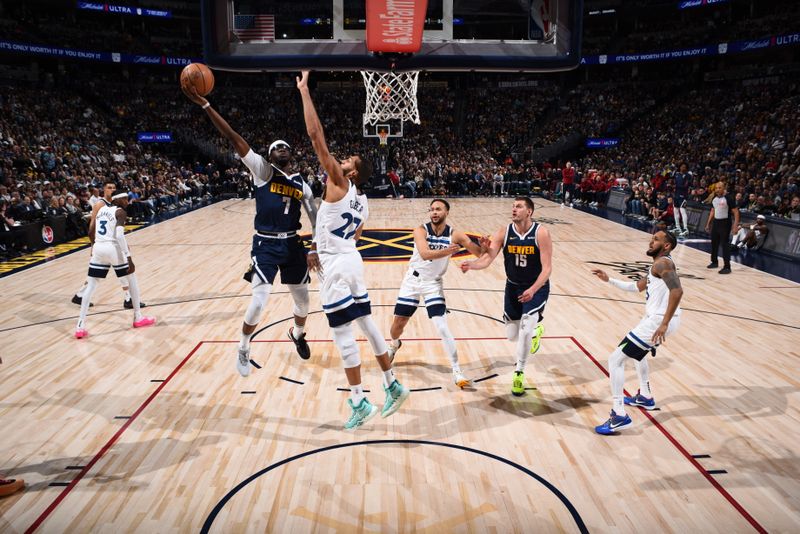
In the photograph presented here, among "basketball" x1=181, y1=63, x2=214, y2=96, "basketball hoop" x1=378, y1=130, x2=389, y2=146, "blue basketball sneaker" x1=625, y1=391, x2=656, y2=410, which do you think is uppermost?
"basketball hoop" x1=378, y1=130, x2=389, y2=146

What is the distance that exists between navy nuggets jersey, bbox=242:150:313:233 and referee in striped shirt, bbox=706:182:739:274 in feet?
28.3

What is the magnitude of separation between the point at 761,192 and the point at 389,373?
16844 millimetres

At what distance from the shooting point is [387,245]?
14258 millimetres

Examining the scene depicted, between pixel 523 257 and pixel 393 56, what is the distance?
14.0ft

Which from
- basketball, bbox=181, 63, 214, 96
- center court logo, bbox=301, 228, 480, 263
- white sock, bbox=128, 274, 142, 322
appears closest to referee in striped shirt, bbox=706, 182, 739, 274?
center court logo, bbox=301, 228, 480, 263

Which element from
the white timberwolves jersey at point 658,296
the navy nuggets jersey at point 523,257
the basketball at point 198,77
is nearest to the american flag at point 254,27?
the basketball at point 198,77

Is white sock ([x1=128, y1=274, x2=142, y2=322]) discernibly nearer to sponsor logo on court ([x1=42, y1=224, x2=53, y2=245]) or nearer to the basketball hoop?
sponsor logo on court ([x1=42, y1=224, x2=53, y2=245])

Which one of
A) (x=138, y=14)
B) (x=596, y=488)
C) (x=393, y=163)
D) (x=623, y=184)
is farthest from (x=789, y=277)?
(x=138, y=14)

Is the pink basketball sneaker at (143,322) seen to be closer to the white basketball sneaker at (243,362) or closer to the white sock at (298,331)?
the white sock at (298,331)

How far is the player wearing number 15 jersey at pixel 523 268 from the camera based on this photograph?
18.2ft

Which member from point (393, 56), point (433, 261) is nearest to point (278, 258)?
point (433, 261)

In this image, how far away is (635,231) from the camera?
1655 cm

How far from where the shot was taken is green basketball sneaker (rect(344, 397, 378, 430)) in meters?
4.72

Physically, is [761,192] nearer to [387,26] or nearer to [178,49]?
[387,26]
